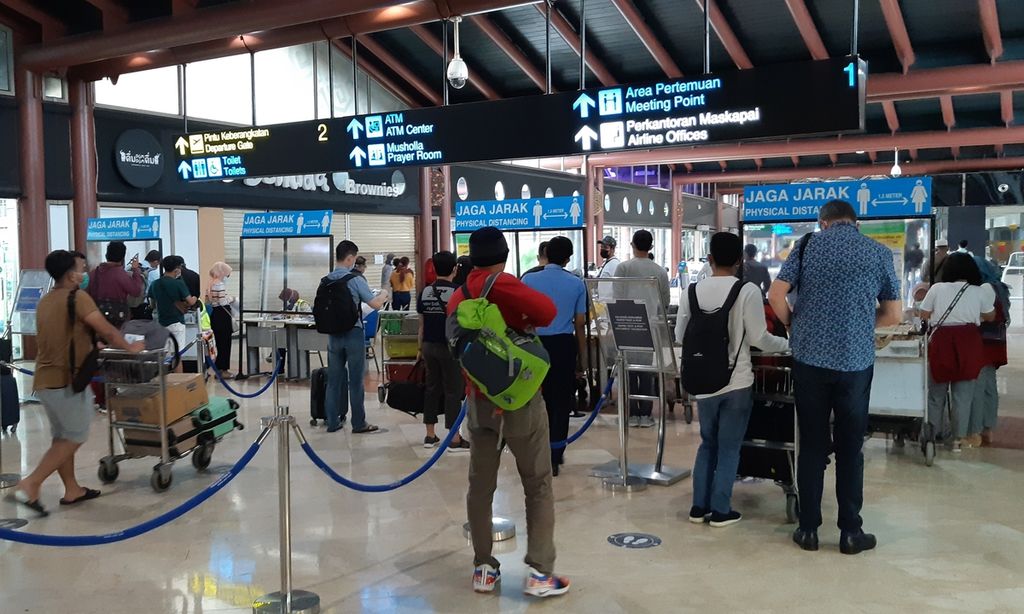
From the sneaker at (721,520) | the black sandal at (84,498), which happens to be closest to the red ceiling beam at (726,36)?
the sneaker at (721,520)

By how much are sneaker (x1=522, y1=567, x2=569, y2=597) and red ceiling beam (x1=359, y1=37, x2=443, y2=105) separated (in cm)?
1379

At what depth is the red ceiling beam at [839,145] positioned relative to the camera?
62.2ft

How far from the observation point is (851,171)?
26.2m

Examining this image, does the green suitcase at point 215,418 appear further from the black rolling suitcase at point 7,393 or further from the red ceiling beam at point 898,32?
the red ceiling beam at point 898,32

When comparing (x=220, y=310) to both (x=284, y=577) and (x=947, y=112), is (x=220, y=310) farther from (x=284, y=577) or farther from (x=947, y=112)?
(x=947, y=112)

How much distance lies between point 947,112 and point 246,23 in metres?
14.7

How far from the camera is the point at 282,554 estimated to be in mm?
3629

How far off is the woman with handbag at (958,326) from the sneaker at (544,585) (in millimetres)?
3533

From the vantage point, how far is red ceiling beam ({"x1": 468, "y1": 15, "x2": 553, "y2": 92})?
565 inches

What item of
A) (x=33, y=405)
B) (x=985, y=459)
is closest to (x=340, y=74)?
(x=33, y=405)

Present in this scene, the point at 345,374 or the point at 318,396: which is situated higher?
the point at 345,374

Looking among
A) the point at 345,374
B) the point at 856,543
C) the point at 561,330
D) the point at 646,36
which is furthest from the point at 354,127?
the point at 646,36

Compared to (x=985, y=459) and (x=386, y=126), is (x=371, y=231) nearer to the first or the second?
(x=386, y=126)

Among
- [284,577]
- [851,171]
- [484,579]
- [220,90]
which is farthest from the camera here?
[851,171]
